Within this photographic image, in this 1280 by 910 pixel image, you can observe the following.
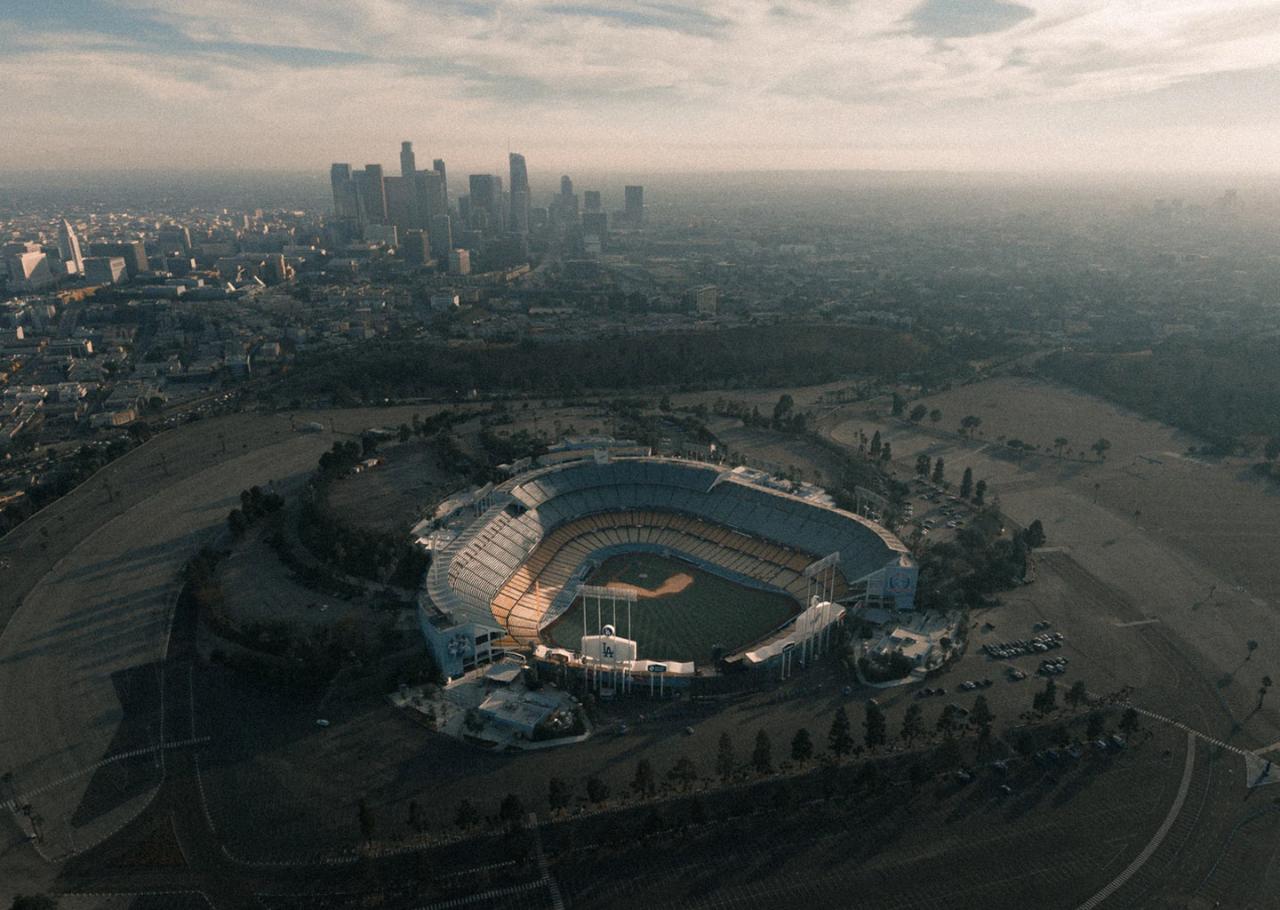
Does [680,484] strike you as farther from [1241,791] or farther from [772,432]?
[1241,791]

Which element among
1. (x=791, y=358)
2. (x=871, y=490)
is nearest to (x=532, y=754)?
(x=871, y=490)

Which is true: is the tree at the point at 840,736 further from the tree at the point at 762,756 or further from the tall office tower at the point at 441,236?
the tall office tower at the point at 441,236

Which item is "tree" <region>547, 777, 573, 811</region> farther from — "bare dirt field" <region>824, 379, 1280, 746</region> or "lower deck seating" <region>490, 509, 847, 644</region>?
"bare dirt field" <region>824, 379, 1280, 746</region>

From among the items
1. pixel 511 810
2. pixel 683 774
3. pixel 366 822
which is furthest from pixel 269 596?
pixel 683 774

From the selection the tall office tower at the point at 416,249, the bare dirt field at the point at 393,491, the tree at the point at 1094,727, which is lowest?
the tree at the point at 1094,727

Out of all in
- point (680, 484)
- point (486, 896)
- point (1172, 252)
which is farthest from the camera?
point (1172, 252)

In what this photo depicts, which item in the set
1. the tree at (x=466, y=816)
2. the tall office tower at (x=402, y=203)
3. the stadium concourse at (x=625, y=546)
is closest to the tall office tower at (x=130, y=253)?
the tall office tower at (x=402, y=203)
